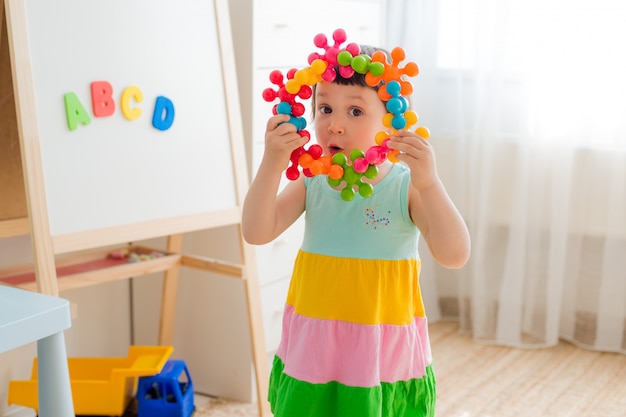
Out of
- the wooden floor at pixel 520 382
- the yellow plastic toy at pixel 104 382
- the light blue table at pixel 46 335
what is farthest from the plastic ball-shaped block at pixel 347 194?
the wooden floor at pixel 520 382

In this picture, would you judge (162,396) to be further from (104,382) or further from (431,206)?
(431,206)

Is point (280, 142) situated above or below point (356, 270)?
above

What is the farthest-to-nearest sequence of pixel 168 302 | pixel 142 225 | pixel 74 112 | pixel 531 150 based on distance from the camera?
pixel 531 150 < pixel 168 302 < pixel 142 225 < pixel 74 112

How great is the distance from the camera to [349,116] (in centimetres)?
123

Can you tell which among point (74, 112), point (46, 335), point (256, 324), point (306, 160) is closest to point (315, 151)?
point (306, 160)

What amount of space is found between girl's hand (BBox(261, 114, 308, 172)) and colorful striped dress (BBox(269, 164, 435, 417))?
118 mm

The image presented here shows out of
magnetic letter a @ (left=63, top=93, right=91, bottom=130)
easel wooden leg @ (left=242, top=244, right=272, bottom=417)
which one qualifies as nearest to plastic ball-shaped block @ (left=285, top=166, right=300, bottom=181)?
magnetic letter a @ (left=63, top=93, right=91, bottom=130)

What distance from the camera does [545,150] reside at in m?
→ 2.54

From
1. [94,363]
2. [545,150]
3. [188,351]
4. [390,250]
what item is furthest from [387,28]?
[390,250]

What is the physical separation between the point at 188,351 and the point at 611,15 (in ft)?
5.17

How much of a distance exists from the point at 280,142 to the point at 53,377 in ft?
1.50

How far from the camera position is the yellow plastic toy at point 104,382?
1875mm

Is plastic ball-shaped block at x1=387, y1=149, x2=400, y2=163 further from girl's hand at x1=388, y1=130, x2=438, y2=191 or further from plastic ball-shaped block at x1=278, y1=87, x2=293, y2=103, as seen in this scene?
plastic ball-shaped block at x1=278, y1=87, x2=293, y2=103

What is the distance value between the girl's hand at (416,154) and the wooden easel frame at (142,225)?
0.75m
